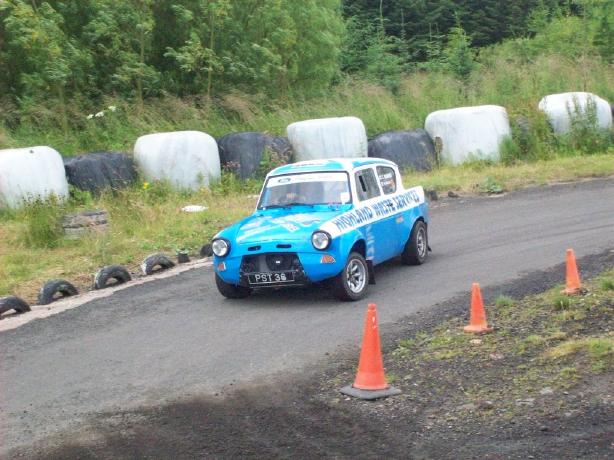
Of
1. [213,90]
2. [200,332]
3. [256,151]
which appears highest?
[213,90]

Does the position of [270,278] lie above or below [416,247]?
above

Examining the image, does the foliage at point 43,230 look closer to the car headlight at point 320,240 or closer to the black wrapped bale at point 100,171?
the black wrapped bale at point 100,171

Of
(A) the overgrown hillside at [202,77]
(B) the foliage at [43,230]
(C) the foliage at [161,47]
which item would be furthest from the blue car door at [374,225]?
(C) the foliage at [161,47]

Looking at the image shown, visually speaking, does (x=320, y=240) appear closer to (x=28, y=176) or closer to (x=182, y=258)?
(x=182, y=258)

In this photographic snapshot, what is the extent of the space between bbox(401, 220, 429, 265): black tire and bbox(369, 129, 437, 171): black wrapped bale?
8024 millimetres

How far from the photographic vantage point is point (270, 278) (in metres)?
10.9

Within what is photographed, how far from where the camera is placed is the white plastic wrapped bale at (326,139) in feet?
67.9

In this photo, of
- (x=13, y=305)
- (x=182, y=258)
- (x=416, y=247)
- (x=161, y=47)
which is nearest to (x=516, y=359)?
(x=416, y=247)

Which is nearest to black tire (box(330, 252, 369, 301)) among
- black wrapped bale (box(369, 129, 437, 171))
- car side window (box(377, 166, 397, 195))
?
car side window (box(377, 166, 397, 195))

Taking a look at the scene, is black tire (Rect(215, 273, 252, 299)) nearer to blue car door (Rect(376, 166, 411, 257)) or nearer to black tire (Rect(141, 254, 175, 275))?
blue car door (Rect(376, 166, 411, 257))

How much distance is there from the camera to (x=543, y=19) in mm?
41156

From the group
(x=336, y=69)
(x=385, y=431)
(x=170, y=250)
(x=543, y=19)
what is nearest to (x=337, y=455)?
(x=385, y=431)

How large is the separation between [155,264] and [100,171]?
542 centimetres

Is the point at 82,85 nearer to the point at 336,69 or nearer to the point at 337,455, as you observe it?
the point at 336,69
